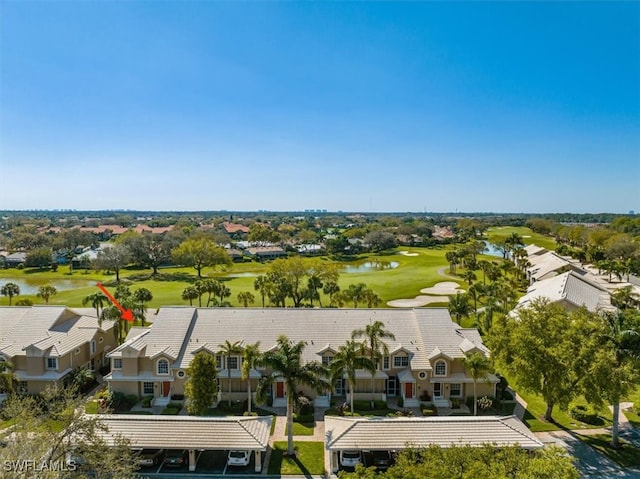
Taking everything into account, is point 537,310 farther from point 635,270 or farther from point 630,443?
point 635,270

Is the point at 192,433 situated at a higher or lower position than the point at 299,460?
higher

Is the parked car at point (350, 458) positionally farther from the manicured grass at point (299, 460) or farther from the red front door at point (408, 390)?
the red front door at point (408, 390)

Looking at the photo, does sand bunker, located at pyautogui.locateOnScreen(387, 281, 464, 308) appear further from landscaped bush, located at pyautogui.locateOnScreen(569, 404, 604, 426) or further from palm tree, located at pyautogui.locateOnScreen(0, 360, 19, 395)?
palm tree, located at pyautogui.locateOnScreen(0, 360, 19, 395)

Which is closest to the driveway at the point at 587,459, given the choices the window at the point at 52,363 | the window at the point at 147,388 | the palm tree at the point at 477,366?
the palm tree at the point at 477,366

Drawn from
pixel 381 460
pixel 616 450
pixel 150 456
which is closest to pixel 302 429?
pixel 381 460

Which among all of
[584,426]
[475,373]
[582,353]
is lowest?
[584,426]

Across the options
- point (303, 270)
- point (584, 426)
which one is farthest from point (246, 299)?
point (584, 426)

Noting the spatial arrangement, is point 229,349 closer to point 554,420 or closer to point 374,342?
point 374,342

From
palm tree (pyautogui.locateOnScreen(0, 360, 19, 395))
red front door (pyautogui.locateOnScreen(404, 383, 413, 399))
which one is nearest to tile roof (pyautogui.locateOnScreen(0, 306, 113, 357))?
palm tree (pyautogui.locateOnScreen(0, 360, 19, 395))
